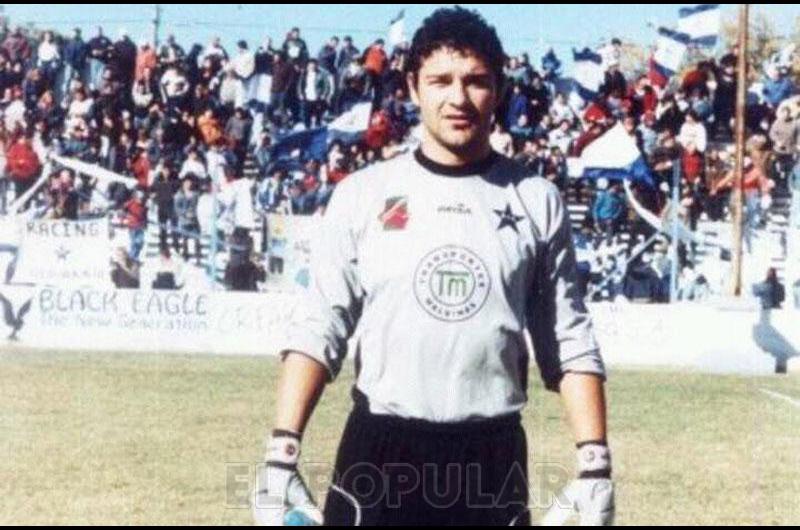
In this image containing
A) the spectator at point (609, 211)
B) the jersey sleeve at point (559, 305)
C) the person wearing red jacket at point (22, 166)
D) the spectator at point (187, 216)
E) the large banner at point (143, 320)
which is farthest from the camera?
the person wearing red jacket at point (22, 166)

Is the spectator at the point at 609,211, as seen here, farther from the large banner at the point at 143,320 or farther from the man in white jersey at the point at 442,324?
the man in white jersey at the point at 442,324

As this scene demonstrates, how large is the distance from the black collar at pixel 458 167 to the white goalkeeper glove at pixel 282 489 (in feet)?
2.48

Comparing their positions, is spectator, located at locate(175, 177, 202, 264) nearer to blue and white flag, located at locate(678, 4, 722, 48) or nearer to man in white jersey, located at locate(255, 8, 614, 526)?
blue and white flag, located at locate(678, 4, 722, 48)

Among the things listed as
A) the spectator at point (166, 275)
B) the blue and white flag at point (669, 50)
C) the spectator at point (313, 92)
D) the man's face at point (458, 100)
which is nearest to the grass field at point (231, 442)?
the man's face at point (458, 100)

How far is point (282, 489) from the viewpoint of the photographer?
13.3 ft

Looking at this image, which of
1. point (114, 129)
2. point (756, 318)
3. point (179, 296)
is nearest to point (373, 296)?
point (756, 318)

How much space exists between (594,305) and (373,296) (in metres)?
19.4

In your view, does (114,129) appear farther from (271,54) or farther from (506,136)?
(506,136)

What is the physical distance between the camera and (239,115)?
30.6 meters

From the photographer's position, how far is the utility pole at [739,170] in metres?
24.8

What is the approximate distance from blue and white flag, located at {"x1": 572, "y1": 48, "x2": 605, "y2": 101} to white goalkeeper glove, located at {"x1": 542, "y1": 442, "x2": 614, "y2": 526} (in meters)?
25.6

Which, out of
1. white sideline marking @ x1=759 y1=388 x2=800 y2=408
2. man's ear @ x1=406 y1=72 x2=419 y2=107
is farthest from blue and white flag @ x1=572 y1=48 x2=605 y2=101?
man's ear @ x1=406 y1=72 x2=419 y2=107

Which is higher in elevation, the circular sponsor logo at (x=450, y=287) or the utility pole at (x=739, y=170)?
the utility pole at (x=739, y=170)

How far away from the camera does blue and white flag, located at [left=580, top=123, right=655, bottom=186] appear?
26.9m
